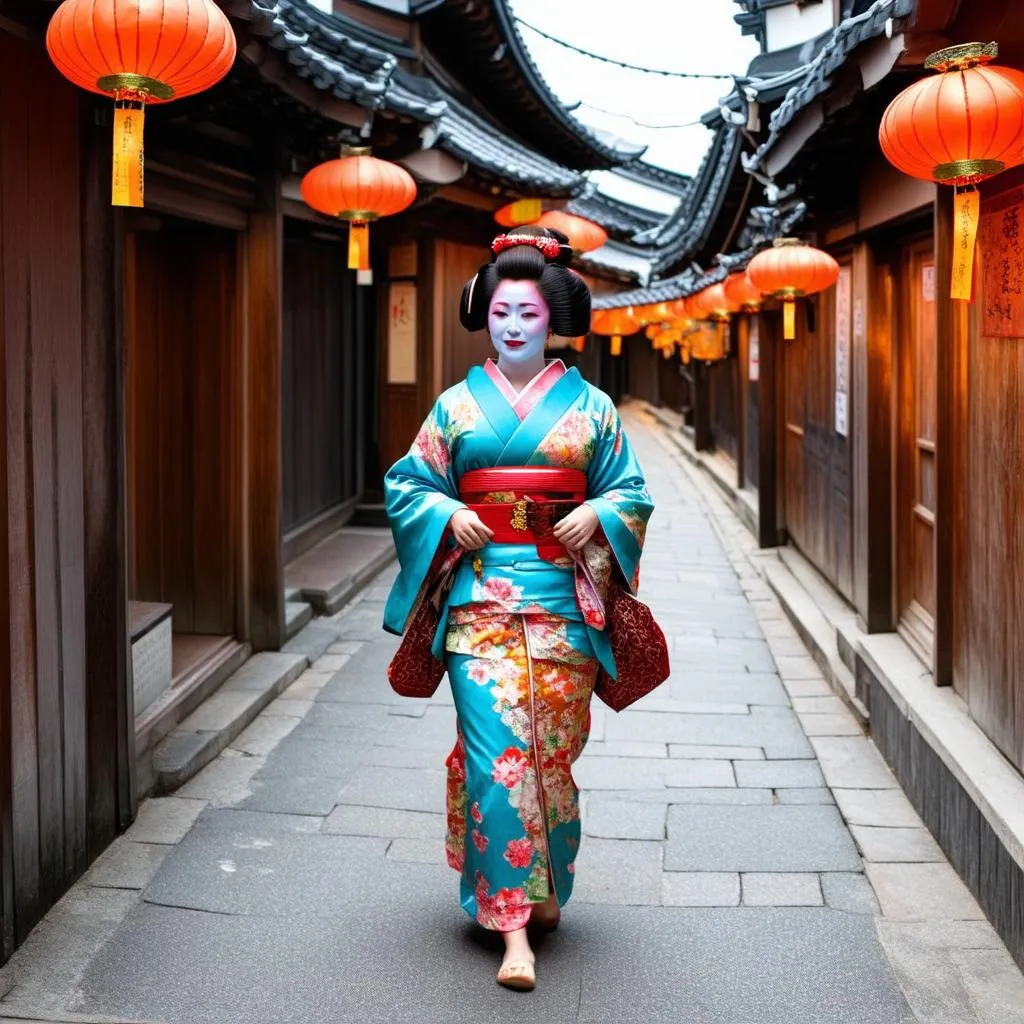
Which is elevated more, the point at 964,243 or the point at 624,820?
the point at 964,243

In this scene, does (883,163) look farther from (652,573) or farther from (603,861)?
(652,573)

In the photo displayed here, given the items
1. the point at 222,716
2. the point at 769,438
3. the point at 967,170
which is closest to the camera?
the point at 967,170

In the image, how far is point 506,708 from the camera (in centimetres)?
441

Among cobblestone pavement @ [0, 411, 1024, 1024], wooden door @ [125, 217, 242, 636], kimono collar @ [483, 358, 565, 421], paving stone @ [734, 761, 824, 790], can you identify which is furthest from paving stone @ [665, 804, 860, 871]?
wooden door @ [125, 217, 242, 636]

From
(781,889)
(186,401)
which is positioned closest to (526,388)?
(781,889)

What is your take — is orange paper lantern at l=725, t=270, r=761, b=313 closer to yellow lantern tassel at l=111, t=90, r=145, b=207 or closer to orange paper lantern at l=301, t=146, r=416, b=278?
orange paper lantern at l=301, t=146, r=416, b=278

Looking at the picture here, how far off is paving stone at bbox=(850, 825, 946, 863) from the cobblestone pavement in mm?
15

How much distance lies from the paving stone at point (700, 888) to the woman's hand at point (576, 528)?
5.29 ft

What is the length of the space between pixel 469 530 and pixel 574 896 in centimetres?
170

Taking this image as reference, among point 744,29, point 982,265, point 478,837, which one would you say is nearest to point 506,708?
point 478,837

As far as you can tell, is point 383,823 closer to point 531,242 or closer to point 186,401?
point 531,242

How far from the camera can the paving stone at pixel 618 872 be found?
5137 mm

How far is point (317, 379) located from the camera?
494 inches

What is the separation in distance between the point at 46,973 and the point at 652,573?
926cm
